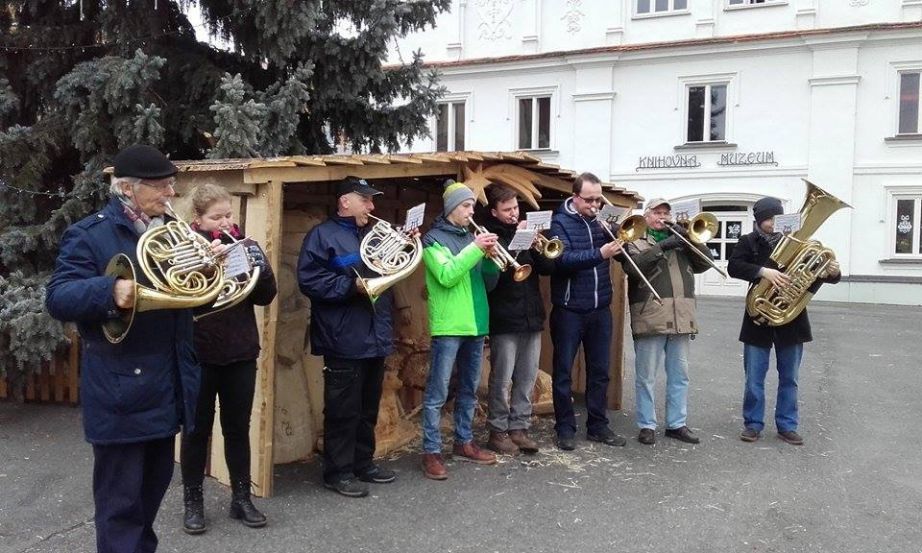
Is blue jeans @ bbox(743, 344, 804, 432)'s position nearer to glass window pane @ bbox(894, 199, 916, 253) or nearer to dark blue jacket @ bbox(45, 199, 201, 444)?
dark blue jacket @ bbox(45, 199, 201, 444)

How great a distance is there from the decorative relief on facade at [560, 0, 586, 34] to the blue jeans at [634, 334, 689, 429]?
16150 millimetres

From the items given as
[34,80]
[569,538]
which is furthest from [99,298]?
[34,80]

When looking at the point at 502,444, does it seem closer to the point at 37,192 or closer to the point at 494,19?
the point at 37,192

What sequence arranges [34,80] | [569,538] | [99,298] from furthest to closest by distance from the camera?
[34,80] < [569,538] < [99,298]

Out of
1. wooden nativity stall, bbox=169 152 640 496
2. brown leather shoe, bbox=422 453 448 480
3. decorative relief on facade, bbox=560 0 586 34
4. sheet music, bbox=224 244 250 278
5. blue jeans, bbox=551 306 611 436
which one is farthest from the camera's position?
decorative relief on facade, bbox=560 0 586 34

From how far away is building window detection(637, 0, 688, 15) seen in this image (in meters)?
19.4

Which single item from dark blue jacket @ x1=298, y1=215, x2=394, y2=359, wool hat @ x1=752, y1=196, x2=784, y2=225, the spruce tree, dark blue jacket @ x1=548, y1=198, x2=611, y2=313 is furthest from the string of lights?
wool hat @ x1=752, y1=196, x2=784, y2=225

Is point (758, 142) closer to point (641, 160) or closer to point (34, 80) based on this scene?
point (641, 160)

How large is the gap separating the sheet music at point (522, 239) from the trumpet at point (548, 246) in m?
0.29

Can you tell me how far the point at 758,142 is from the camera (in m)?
18.6

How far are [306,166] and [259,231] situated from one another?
1.63 ft

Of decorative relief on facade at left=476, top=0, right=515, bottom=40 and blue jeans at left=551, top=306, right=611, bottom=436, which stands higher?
decorative relief on facade at left=476, top=0, right=515, bottom=40

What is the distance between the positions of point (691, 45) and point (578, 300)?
50.8 feet

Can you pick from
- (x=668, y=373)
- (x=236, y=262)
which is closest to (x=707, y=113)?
(x=668, y=373)
